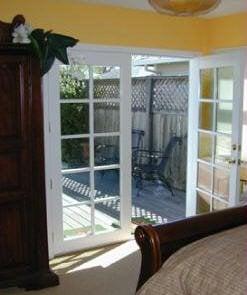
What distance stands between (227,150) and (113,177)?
1105mm

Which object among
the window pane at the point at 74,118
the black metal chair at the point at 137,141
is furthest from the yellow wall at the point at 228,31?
the black metal chair at the point at 137,141

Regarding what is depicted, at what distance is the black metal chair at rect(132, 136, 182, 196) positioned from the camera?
609 cm

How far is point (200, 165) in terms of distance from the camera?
4.16 m

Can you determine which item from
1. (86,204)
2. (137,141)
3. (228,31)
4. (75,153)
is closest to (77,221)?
(86,204)

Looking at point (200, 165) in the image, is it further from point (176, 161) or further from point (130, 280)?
point (176, 161)

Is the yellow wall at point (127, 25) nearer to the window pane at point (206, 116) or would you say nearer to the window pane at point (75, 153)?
the window pane at point (206, 116)

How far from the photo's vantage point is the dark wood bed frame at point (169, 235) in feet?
5.81

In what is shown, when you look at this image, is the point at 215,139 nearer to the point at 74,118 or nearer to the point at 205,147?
the point at 205,147

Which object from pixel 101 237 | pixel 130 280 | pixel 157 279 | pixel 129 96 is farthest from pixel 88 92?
pixel 157 279

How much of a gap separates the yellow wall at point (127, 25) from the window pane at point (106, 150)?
88cm

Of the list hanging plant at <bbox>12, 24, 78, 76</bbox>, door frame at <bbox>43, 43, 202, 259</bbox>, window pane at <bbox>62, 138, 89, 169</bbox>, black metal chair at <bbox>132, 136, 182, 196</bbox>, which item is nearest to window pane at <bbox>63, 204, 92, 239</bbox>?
door frame at <bbox>43, 43, 202, 259</bbox>

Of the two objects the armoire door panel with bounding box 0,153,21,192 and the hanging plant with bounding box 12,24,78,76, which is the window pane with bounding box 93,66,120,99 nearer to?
the hanging plant with bounding box 12,24,78,76

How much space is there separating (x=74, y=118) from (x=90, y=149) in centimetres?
33

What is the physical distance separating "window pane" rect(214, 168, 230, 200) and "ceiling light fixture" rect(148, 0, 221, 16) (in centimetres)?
230
